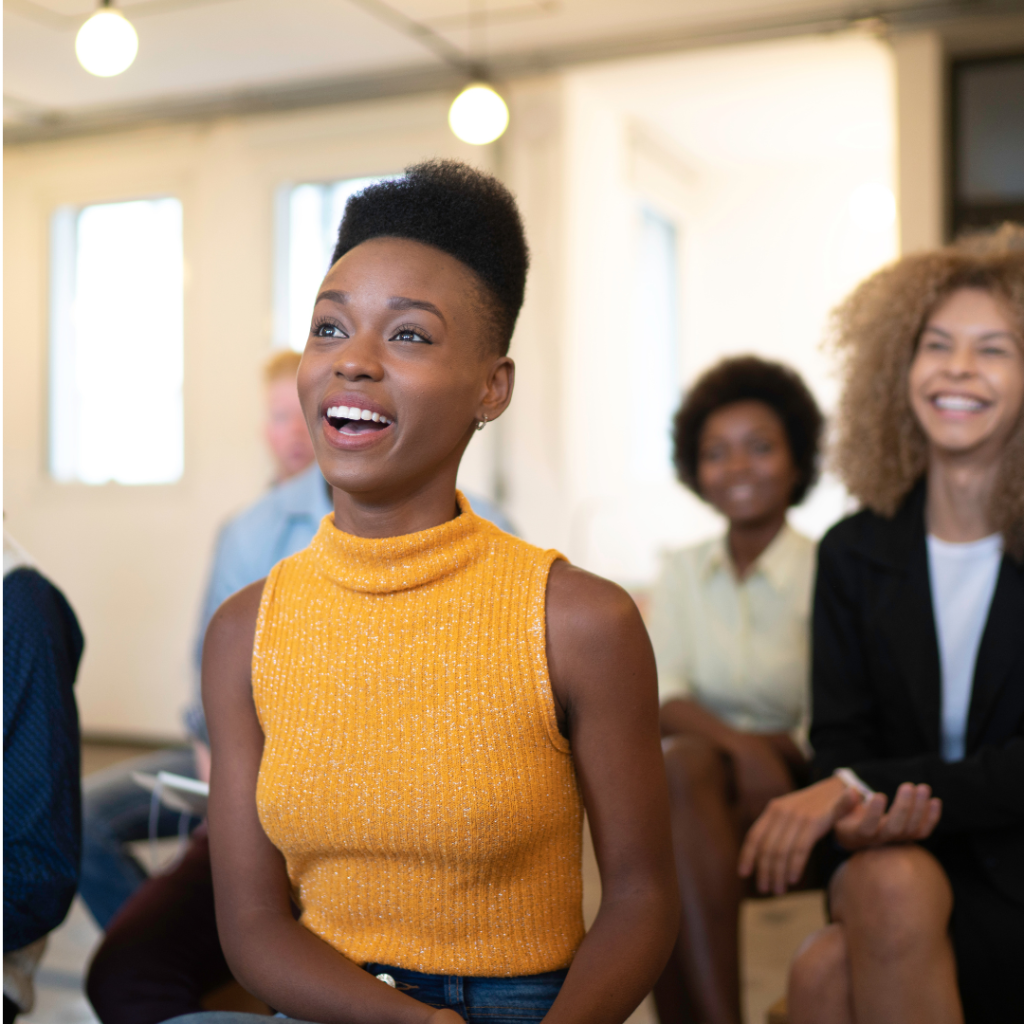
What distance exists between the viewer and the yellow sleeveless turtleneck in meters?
1.05

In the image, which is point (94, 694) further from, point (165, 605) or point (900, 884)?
point (900, 884)

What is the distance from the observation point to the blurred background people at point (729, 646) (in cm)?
189

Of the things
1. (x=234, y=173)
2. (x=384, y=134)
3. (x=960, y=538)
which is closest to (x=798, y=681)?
(x=960, y=538)

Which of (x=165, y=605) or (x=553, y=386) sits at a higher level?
(x=553, y=386)

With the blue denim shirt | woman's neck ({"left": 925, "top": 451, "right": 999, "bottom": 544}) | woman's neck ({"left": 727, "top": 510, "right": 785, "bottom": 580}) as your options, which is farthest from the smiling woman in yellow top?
woman's neck ({"left": 727, "top": 510, "right": 785, "bottom": 580})

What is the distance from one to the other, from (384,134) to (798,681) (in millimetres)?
3942

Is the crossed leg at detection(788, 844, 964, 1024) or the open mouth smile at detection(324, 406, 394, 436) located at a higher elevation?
the open mouth smile at detection(324, 406, 394, 436)

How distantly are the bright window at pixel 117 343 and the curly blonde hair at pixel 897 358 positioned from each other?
15.1ft

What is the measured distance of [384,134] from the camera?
5.50m

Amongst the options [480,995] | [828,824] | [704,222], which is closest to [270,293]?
[704,222]

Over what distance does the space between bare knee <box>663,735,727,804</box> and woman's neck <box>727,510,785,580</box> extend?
60 centimetres

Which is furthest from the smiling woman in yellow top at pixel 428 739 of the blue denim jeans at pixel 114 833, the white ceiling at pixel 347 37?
the white ceiling at pixel 347 37

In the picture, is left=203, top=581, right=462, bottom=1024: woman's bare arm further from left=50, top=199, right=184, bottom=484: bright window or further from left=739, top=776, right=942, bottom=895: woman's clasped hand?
left=50, top=199, right=184, bottom=484: bright window

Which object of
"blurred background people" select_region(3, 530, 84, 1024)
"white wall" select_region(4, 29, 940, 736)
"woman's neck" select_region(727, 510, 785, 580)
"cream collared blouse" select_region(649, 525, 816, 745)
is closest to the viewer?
"blurred background people" select_region(3, 530, 84, 1024)
